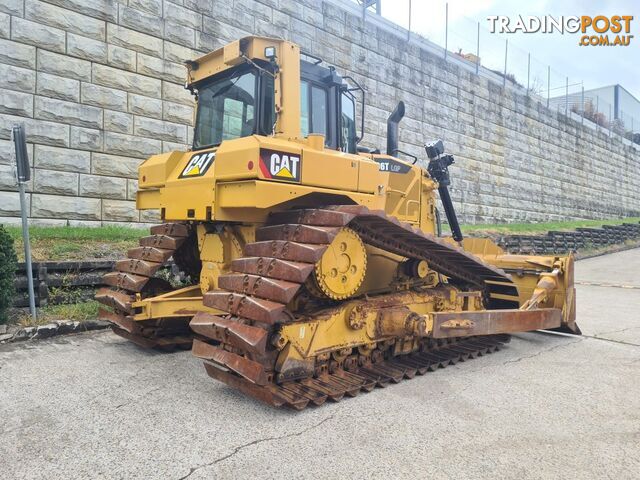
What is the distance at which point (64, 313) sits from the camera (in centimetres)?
587

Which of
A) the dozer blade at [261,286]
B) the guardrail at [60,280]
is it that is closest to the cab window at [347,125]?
the dozer blade at [261,286]

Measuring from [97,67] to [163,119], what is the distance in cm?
132

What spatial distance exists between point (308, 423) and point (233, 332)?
2.67 feet

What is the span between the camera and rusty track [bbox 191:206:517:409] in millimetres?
3381

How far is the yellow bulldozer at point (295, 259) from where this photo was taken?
3.63 meters

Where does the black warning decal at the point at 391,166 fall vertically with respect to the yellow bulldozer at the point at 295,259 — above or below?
above

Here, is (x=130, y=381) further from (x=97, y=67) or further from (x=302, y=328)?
(x=97, y=67)

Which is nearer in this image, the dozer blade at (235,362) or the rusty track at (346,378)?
the dozer blade at (235,362)

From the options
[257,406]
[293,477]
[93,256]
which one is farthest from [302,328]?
[93,256]

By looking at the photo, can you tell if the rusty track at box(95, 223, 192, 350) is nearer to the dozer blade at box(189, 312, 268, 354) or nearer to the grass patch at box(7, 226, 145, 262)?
the dozer blade at box(189, 312, 268, 354)

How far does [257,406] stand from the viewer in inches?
144

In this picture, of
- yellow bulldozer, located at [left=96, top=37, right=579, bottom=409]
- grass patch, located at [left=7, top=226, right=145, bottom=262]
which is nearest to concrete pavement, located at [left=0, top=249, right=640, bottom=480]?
yellow bulldozer, located at [left=96, top=37, right=579, bottom=409]

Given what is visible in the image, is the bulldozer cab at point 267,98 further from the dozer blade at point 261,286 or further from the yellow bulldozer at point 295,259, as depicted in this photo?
the dozer blade at point 261,286

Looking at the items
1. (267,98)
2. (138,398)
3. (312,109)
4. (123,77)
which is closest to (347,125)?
(312,109)
